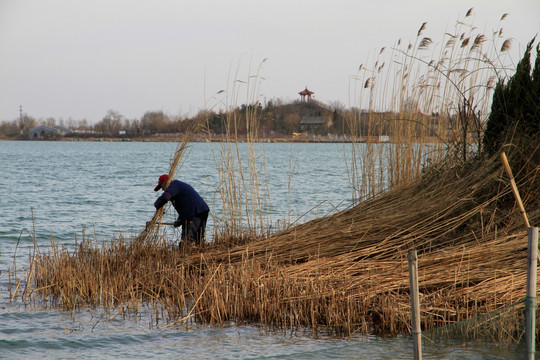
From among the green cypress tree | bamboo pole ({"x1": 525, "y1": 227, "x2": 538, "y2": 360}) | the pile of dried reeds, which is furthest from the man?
bamboo pole ({"x1": 525, "y1": 227, "x2": 538, "y2": 360})

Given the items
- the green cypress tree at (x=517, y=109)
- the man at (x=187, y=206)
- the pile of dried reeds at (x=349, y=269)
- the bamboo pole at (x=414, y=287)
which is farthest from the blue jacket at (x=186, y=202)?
the bamboo pole at (x=414, y=287)

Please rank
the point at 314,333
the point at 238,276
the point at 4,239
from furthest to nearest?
the point at 4,239 → the point at 238,276 → the point at 314,333

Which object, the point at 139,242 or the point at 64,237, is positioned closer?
the point at 139,242

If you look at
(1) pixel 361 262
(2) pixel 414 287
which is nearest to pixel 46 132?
(1) pixel 361 262

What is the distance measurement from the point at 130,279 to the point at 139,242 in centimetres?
125

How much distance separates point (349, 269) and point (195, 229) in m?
2.71

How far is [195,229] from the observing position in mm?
8086

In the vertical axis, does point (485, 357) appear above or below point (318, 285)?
below

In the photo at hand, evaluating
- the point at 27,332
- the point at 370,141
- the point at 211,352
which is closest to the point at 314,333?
the point at 211,352

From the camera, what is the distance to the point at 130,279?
6.39 meters

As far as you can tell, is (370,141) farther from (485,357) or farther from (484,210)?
(485,357)

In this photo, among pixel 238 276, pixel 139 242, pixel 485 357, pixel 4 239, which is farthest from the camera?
pixel 4 239

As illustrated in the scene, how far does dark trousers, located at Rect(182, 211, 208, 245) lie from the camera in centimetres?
802

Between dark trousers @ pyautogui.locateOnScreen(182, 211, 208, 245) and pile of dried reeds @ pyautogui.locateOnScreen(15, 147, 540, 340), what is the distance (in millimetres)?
327
